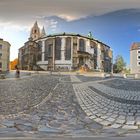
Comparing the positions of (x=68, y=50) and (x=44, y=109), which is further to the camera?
(x=44, y=109)

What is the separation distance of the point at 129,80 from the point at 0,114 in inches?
72.4

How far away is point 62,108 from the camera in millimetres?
→ 5738

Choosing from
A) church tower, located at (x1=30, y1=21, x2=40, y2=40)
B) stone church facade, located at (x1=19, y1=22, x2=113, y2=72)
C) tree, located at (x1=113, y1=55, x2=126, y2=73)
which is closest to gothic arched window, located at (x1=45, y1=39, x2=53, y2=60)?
stone church facade, located at (x1=19, y1=22, x2=113, y2=72)

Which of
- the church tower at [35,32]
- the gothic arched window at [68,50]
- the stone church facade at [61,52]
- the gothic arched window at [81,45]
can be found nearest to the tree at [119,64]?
the stone church facade at [61,52]

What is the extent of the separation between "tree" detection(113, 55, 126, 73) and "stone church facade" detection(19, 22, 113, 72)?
0.20m

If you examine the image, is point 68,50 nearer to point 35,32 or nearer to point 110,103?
point 35,32

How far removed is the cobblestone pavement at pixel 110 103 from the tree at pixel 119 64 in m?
0.23

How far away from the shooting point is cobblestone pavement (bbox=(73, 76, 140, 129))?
5.82 meters

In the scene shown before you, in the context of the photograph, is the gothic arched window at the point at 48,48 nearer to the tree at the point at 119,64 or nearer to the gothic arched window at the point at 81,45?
the gothic arched window at the point at 81,45

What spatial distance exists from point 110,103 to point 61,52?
113cm

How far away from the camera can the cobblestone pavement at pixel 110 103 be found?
19.1ft

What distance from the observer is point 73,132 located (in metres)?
5.70

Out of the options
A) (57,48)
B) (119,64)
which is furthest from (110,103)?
(57,48)

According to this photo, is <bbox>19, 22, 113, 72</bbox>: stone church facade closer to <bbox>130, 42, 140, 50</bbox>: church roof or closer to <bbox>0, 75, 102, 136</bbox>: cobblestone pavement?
<bbox>0, 75, 102, 136</bbox>: cobblestone pavement
